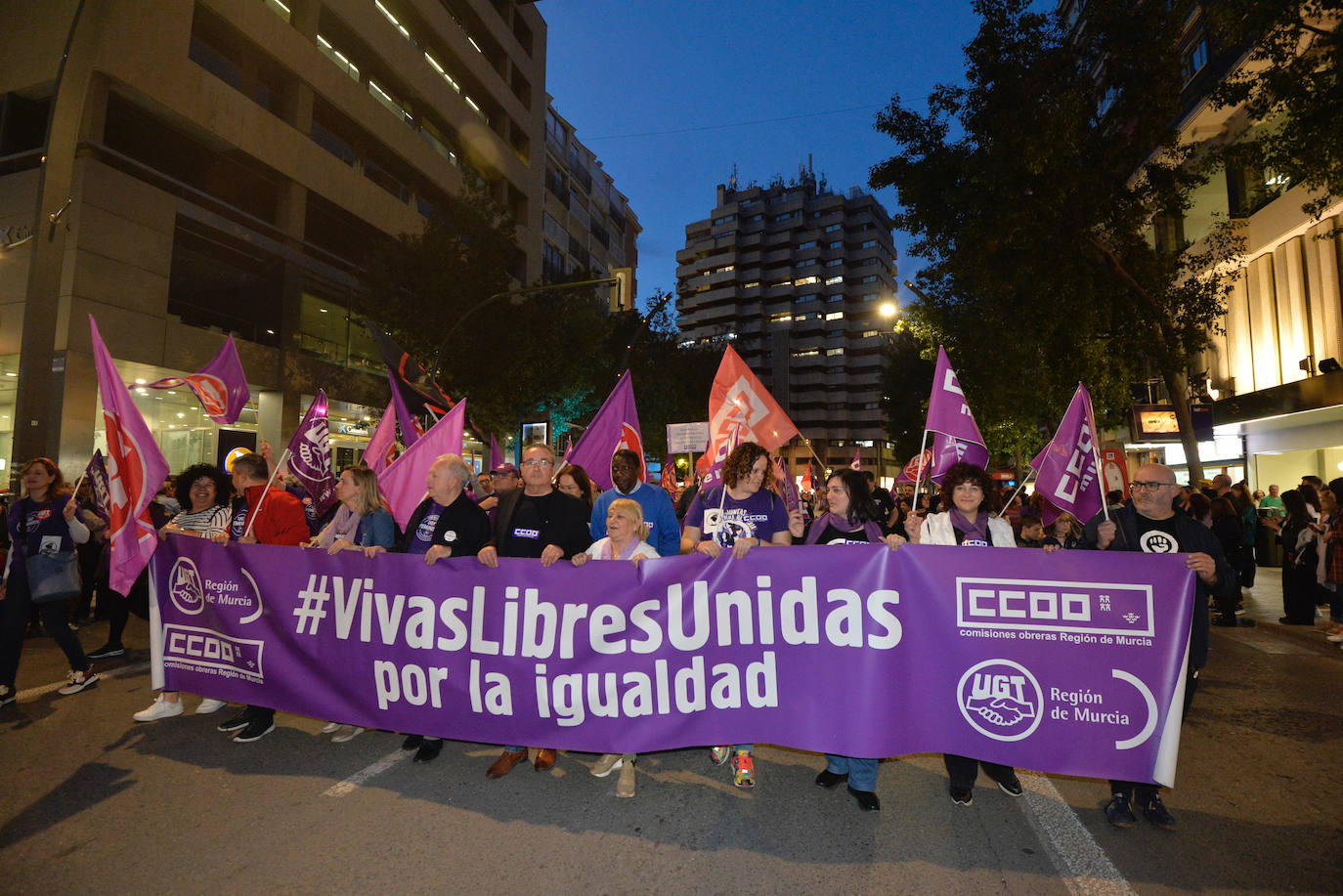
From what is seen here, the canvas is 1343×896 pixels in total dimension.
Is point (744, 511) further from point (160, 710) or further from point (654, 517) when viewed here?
point (160, 710)

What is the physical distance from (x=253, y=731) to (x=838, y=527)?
4.09 metres

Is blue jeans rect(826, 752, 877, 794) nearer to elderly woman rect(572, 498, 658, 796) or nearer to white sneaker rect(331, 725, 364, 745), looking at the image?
elderly woman rect(572, 498, 658, 796)

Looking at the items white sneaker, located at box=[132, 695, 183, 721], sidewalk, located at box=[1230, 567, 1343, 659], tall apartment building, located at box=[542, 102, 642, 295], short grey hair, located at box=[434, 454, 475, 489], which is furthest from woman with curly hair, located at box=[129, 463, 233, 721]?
tall apartment building, located at box=[542, 102, 642, 295]

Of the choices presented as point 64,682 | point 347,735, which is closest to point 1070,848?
point 347,735

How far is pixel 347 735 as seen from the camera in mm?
4910

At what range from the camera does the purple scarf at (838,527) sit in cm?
436

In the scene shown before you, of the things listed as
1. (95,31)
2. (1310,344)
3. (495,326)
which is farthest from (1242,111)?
(95,31)

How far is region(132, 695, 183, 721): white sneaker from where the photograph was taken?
508 centimetres

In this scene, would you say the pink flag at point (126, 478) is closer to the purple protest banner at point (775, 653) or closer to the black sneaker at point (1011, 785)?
the purple protest banner at point (775, 653)

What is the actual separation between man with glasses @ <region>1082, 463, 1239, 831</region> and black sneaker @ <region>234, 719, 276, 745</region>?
515cm

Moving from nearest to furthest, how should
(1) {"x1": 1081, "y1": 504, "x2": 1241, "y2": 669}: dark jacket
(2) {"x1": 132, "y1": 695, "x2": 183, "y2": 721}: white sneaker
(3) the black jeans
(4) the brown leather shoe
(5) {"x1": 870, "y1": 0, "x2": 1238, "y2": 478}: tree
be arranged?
(1) {"x1": 1081, "y1": 504, "x2": 1241, "y2": 669}: dark jacket < (4) the brown leather shoe < (2) {"x1": 132, "y1": 695, "x2": 183, "y2": 721}: white sneaker < (3) the black jeans < (5) {"x1": 870, "y1": 0, "x2": 1238, "y2": 478}: tree


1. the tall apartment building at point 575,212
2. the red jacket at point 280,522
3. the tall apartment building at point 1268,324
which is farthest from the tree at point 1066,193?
the tall apartment building at point 575,212

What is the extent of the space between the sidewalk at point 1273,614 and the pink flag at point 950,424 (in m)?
5.73

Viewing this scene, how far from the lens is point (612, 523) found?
4.45 m
